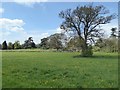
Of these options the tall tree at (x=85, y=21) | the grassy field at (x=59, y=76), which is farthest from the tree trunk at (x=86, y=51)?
the grassy field at (x=59, y=76)

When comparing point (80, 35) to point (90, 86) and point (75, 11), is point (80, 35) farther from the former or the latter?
point (90, 86)

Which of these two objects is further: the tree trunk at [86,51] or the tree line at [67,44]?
the tree line at [67,44]

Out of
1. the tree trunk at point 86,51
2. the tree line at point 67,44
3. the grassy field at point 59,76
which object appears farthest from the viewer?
the tree line at point 67,44

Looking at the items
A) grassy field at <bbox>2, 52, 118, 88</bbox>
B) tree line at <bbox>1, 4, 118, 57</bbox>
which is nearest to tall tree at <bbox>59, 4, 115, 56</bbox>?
tree line at <bbox>1, 4, 118, 57</bbox>

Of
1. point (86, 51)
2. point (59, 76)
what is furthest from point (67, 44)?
point (59, 76)

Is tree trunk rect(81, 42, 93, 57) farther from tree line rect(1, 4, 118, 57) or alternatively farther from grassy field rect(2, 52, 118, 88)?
grassy field rect(2, 52, 118, 88)

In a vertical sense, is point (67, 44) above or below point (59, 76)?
above

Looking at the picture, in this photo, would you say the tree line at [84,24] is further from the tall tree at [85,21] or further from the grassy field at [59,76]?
the grassy field at [59,76]

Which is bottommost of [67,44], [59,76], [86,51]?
[59,76]

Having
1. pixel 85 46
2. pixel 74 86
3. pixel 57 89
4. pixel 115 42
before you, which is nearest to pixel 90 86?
pixel 74 86

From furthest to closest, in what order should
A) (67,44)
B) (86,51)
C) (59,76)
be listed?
(67,44)
(86,51)
(59,76)

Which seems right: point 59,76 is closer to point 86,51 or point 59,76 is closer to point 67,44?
point 86,51

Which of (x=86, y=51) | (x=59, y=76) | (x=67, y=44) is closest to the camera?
(x=59, y=76)

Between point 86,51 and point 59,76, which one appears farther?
point 86,51
